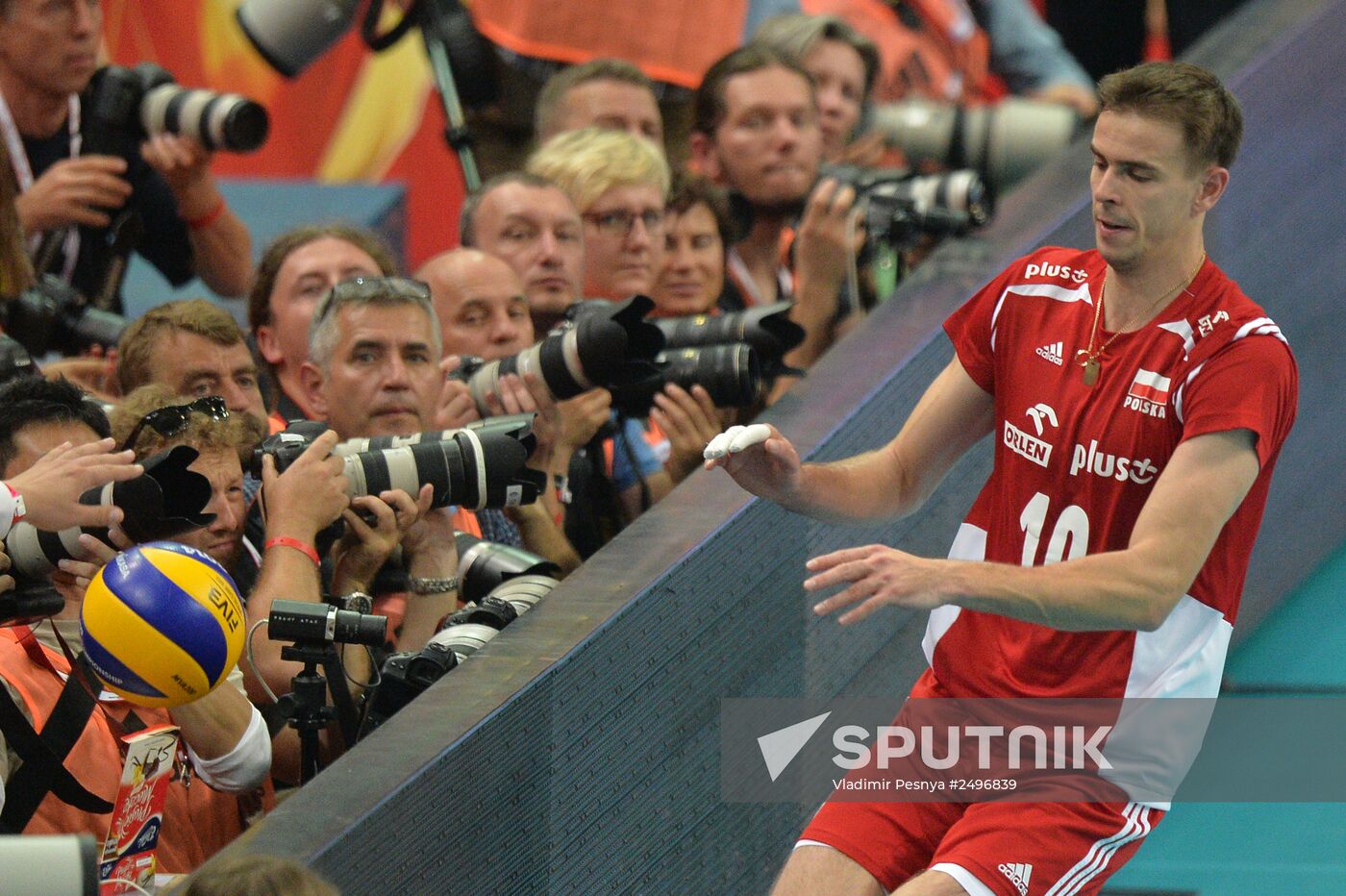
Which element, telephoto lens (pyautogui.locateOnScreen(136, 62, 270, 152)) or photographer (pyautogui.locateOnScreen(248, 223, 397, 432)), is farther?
telephoto lens (pyautogui.locateOnScreen(136, 62, 270, 152))

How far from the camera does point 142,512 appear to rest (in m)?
3.25

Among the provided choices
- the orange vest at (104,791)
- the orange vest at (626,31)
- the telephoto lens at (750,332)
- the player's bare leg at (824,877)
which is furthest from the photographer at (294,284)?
the orange vest at (626,31)

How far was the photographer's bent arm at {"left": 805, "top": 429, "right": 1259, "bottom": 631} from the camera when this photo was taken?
8.76ft

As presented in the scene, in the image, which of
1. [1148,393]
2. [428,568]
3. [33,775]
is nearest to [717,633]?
[428,568]

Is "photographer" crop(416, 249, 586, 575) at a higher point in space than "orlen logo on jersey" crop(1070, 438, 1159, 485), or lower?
lower

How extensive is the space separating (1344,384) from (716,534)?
8.09ft

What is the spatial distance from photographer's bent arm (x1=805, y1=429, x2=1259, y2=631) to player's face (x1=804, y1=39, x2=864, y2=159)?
3703mm

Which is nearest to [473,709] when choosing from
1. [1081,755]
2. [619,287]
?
[1081,755]

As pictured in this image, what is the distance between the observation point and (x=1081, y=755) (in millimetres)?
3020

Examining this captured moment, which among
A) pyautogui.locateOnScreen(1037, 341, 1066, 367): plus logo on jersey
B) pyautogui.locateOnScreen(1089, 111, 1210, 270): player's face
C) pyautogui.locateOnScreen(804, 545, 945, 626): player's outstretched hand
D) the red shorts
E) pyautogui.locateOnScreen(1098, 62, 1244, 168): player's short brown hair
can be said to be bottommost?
the red shorts

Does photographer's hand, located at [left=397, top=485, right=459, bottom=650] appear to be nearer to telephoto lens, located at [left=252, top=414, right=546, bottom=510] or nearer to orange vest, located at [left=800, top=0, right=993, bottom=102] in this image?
telephoto lens, located at [left=252, top=414, right=546, bottom=510]

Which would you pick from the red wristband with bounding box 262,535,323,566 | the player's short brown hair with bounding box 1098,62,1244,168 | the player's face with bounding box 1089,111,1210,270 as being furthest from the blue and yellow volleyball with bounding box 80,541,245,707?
the player's short brown hair with bounding box 1098,62,1244,168

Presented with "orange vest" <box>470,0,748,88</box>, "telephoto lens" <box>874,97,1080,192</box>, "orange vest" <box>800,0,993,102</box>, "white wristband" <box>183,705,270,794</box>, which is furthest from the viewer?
"orange vest" <box>800,0,993,102</box>

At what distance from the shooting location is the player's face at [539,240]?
5.02m
